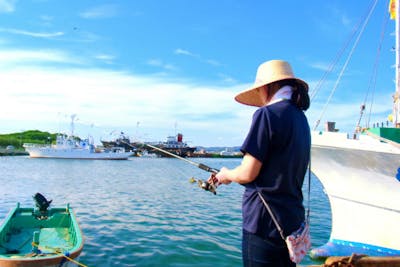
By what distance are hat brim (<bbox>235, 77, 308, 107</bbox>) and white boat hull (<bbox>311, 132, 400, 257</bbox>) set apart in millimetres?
6232

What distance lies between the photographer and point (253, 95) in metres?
3.37

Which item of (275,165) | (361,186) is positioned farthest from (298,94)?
(361,186)

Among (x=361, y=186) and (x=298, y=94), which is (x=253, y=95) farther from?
(x=361, y=186)

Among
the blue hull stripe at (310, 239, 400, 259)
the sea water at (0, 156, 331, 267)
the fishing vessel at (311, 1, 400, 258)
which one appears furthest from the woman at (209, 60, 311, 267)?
the blue hull stripe at (310, 239, 400, 259)

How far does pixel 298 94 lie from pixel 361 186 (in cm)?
751

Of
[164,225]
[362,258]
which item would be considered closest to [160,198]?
[164,225]

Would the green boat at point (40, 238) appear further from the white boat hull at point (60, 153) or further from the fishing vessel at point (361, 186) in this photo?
the white boat hull at point (60, 153)

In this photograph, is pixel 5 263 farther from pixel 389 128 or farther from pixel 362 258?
pixel 389 128

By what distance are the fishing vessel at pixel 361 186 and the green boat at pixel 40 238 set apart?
259 inches

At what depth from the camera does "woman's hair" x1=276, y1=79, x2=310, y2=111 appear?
2.90 meters

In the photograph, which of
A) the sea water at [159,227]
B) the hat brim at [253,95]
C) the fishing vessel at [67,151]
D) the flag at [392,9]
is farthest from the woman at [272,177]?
the fishing vessel at [67,151]

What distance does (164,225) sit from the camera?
48.2 ft

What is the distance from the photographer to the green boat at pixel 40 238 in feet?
21.0

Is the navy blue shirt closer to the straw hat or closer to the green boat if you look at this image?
the straw hat
